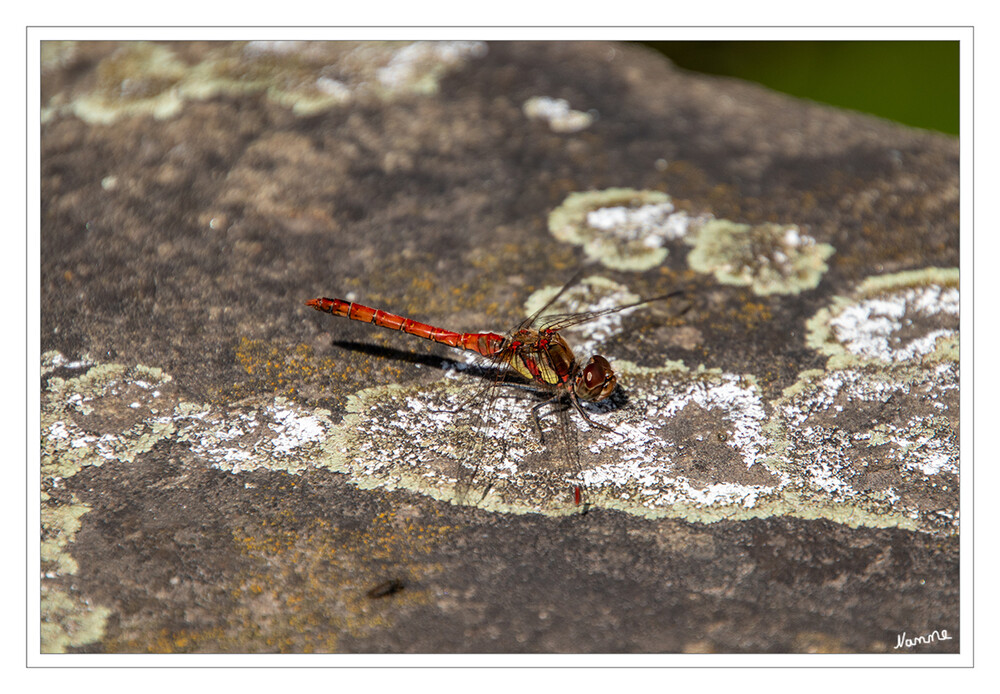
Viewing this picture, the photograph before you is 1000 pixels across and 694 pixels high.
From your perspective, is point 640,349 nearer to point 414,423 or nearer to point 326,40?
point 414,423

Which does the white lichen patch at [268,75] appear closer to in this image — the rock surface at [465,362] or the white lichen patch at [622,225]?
the rock surface at [465,362]

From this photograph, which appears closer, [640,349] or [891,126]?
[640,349]

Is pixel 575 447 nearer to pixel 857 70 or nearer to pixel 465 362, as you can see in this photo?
pixel 465 362

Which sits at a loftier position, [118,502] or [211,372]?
[211,372]

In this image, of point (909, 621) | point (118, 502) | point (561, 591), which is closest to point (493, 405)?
point (561, 591)

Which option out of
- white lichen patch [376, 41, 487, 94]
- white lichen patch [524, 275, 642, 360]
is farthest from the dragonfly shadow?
white lichen patch [376, 41, 487, 94]

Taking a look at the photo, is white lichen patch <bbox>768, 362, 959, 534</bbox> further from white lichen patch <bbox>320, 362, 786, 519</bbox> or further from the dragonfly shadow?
the dragonfly shadow

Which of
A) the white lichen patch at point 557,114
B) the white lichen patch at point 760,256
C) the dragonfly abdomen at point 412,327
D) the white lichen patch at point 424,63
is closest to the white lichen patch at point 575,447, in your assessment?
the dragonfly abdomen at point 412,327

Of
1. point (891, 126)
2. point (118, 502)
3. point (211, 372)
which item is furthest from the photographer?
point (891, 126)
